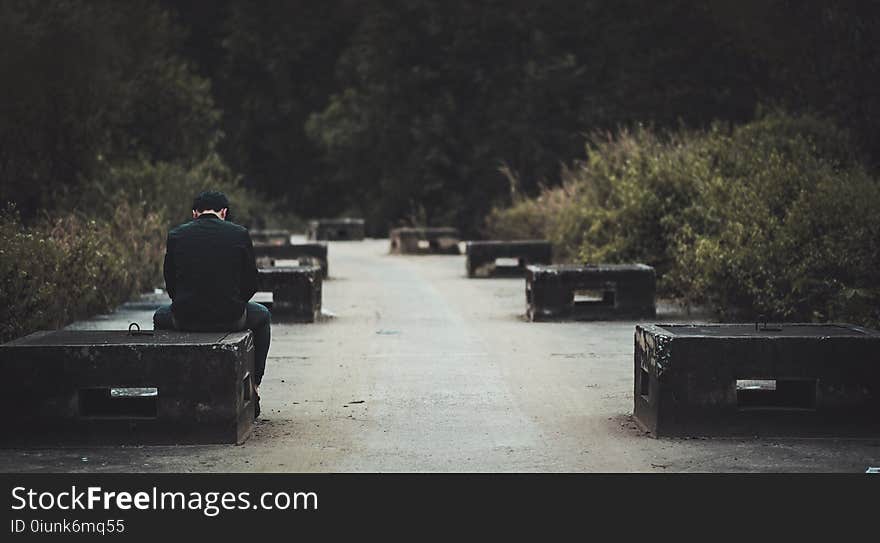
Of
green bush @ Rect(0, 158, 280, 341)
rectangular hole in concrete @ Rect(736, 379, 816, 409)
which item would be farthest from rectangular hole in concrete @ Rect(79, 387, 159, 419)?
rectangular hole in concrete @ Rect(736, 379, 816, 409)

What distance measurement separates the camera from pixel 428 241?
35031mm

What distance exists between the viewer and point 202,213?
33.0 ft

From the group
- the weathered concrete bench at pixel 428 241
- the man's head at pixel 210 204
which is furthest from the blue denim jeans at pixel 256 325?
the weathered concrete bench at pixel 428 241

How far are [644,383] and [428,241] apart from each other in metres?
25.1

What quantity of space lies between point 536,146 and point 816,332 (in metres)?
39.7

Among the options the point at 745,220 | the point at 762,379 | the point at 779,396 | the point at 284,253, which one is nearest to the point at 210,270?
the point at 762,379

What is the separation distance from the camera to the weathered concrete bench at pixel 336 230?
4484cm

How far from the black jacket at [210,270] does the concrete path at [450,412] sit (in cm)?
92

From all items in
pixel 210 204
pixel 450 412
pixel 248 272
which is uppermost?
pixel 210 204

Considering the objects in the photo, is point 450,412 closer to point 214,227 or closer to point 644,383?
point 644,383

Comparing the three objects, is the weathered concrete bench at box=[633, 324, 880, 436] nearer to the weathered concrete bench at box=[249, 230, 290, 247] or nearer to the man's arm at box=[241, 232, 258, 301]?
the man's arm at box=[241, 232, 258, 301]

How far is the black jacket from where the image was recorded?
986 cm
